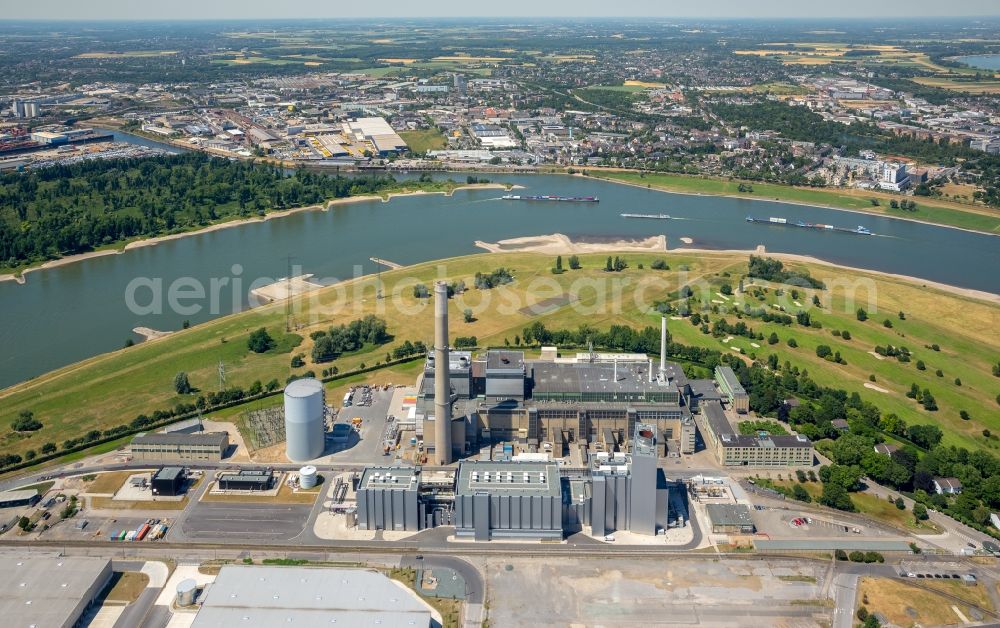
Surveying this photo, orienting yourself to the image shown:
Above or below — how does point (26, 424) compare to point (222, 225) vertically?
below

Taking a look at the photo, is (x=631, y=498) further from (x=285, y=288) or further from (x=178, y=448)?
(x=285, y=288)

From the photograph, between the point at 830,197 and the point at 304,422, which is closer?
the point at 304,422

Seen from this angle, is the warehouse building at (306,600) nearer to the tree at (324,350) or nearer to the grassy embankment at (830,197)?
the tree at (324,350)

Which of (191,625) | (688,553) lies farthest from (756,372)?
(191,625)

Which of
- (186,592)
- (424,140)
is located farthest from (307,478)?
(424,140)

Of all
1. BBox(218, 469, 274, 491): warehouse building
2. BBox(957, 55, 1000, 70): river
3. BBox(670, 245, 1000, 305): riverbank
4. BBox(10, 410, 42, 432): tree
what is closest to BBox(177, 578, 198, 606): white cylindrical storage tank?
BBox(218, 469, 274, 491): warehouse building

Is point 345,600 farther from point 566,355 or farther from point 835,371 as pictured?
point 835,371

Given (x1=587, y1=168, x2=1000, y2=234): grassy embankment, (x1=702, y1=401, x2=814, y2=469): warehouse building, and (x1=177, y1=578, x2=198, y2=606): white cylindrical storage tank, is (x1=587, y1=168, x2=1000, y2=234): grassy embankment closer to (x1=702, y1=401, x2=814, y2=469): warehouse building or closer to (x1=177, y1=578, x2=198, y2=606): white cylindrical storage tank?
(x1=702, y1=401, x2=814, y2=469): warehouse building
